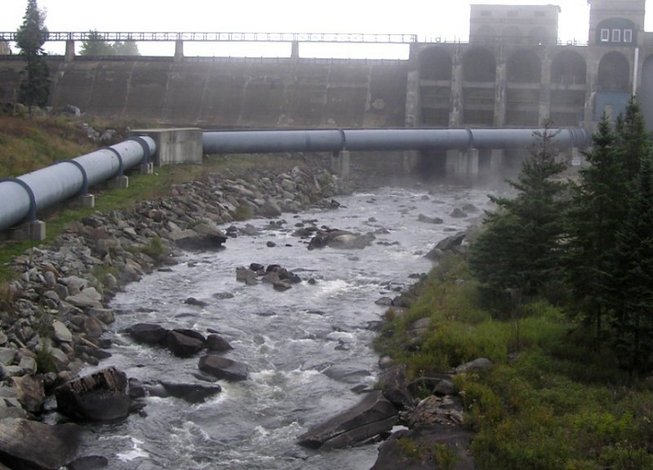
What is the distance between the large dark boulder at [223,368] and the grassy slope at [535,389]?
12.4 ft

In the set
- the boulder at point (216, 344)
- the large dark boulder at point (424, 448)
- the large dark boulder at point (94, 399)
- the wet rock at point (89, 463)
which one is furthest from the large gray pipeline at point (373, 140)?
the wet rock at point (89, 463)

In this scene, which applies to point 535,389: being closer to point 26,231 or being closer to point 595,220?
point 595,220

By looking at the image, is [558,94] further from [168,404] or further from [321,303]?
[168,404]

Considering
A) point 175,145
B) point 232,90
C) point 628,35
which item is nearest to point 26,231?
point 175,145

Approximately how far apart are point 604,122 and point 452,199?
3586 cm

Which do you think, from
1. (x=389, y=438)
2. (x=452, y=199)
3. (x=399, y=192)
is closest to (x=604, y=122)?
(x=389, y=438)

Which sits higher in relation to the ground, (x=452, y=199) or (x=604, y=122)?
(x=604, y=122)

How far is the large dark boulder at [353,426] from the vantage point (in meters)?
17.4

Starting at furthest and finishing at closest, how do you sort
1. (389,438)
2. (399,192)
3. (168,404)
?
(399,192), (168,404), (389,438)

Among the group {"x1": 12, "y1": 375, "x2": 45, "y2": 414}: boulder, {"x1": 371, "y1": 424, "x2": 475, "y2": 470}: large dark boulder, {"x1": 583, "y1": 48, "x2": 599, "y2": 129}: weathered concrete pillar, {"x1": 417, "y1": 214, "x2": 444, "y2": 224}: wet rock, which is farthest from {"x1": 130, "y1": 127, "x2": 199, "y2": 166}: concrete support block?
{"x1": 583, "y1": 48, "x2": 599, "y2": 129}: weathered concrete pillar

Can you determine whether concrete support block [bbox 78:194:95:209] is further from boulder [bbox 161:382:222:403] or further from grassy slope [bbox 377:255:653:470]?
boulder [bbox 161:382:222:403]

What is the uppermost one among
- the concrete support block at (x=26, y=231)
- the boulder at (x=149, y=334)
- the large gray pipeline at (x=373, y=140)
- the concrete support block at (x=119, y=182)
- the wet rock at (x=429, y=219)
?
the large gray pipeline at (x=373, y=140)

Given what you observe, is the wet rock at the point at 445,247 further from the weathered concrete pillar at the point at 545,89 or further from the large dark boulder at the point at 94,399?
the weathered concrete pillar at the point at 545,89

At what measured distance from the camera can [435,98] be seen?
77625mm
